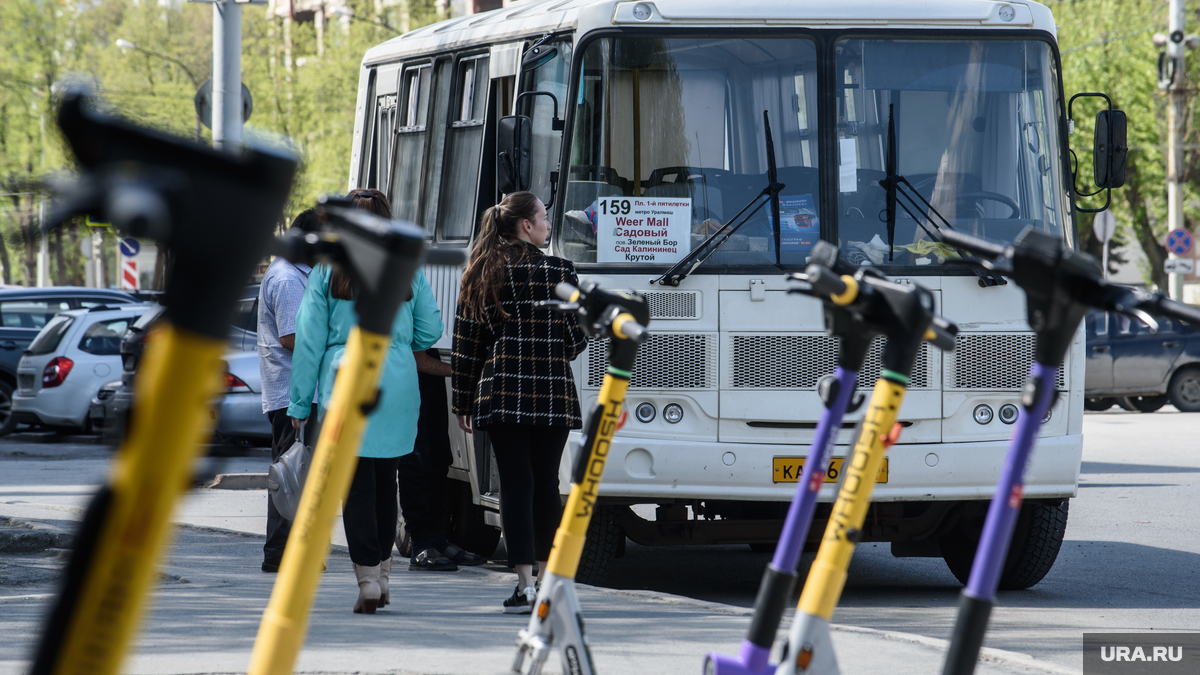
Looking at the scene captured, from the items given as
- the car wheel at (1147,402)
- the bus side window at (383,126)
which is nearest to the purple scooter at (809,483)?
the bus side window at (383,126)

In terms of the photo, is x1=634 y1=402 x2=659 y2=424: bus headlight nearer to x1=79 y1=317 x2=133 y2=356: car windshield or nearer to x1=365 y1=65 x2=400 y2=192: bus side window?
x1=365 y1=65 x2=400 y2=192: bus side window

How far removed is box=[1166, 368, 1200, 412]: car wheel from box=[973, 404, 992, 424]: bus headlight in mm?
15743

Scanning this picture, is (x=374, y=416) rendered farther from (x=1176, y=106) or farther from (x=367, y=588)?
(x=1176, y=106)

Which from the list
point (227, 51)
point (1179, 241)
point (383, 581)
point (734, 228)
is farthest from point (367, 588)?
point (1179, 241)

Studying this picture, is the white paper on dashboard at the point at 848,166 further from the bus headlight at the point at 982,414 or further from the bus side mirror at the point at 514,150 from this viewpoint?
the bus side mirror at the point at 514,150

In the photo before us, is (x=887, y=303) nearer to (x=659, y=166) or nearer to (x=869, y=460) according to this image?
(x=869, y=460)

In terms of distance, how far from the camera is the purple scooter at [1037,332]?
2562 millimetres

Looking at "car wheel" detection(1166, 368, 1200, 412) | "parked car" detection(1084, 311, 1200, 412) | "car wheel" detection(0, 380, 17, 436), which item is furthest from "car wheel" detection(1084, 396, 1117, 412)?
"car wheel" detection(0, 380, 17, 436)

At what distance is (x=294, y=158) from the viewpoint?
1.44 metres

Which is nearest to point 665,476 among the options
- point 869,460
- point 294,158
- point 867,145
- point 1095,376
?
point 867,145

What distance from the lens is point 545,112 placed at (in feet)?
24.5

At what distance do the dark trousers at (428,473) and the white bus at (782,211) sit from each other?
1.20 ft

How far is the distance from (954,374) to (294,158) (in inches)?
237

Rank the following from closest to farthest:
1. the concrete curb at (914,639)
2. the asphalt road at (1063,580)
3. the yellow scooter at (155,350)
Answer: the yellow scooter at (155,350)
the concrete curb at (914,639)
the asphalt road at (1063,580)
